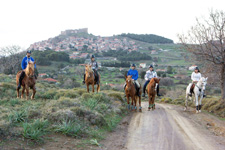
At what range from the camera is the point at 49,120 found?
23.6ft

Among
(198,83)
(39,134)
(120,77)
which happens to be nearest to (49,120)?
(39,134)

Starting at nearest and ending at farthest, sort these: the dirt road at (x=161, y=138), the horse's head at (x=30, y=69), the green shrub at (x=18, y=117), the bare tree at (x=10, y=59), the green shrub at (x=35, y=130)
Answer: the green shrub at (x=35, y=130), the green shrub at (x=18, y=117), the dirt road at (x=161, y=138), the horse's head at (x=30, y=69), the bare tree at (x=10, y=59)

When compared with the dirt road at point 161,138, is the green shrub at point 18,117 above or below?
above

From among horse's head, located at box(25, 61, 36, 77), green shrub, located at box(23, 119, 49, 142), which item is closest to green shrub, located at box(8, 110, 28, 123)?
green shrub, located at box(23, 119, 49, 142)

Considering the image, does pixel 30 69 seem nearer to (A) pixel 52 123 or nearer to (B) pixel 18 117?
(B) pixel 18 117

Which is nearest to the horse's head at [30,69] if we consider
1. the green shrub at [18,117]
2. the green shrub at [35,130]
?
the green shrub at [18,117]

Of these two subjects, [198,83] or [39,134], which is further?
[198,83]

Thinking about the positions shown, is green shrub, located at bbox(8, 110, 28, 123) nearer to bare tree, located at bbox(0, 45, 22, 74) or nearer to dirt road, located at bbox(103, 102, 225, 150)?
dirt road, located at bbox(103, 102, 225, 150)

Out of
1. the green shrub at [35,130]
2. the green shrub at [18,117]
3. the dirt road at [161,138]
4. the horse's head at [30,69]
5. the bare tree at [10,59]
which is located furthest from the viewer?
the bare tree at [10,59]

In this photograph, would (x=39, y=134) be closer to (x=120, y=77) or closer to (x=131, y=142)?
(x=131, y=142)

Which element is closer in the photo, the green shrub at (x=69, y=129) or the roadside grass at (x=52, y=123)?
the roadside grass at (x=52, y=123)

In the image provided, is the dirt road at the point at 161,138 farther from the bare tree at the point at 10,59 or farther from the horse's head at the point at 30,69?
the bare tree at the point at 10,59

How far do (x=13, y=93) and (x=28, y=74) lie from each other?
263cm

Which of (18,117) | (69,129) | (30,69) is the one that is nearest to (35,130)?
(69,129)
